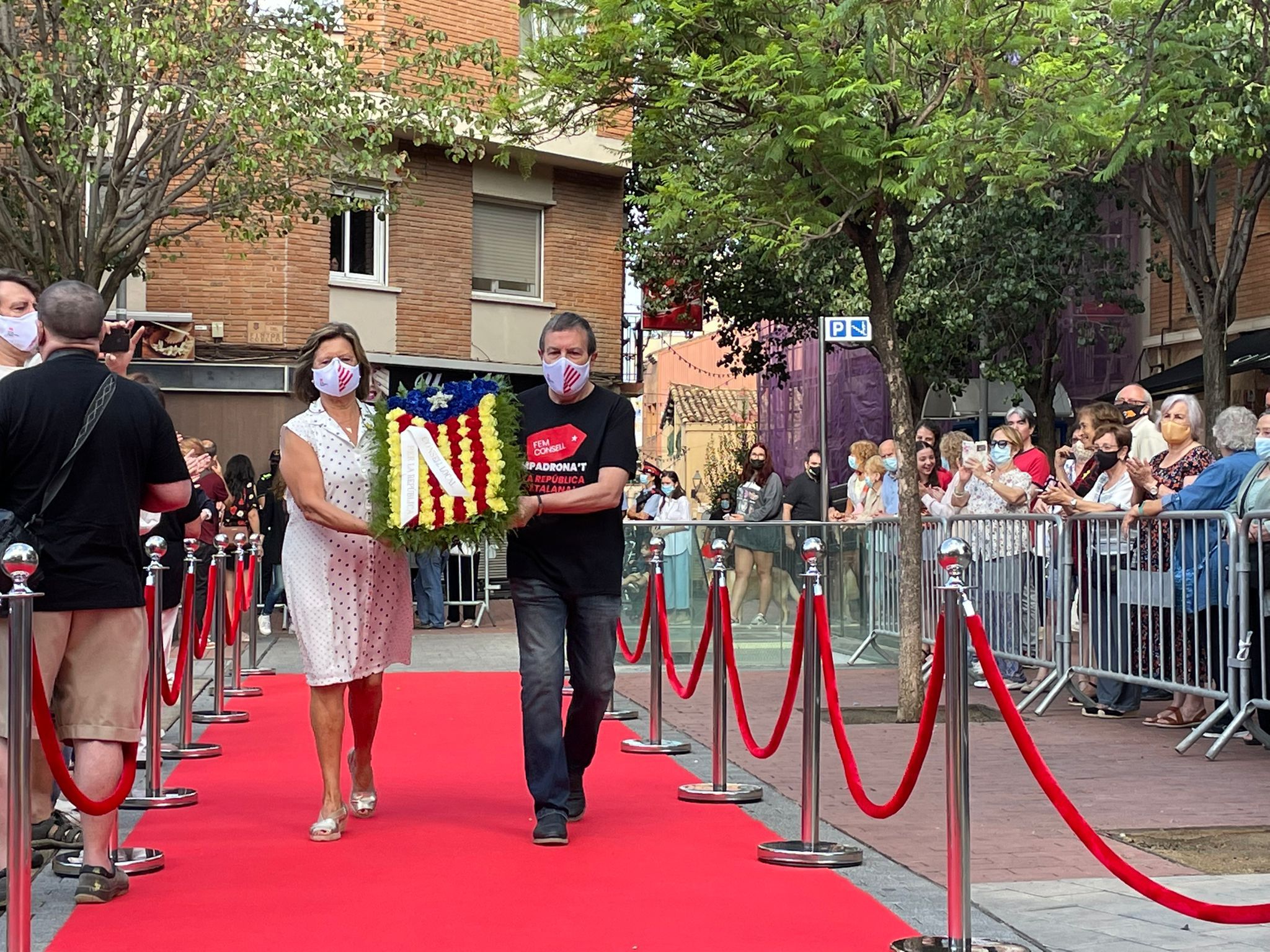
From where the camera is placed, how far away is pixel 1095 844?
15.8 ft

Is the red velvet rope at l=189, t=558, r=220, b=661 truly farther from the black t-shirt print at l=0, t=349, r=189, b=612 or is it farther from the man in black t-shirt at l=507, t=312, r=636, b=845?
the black t-shirt print at l=0, t=349, r=189, b=612

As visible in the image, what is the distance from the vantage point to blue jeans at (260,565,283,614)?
19.8 m

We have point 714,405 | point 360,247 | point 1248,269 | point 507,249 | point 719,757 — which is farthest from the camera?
point 714,405

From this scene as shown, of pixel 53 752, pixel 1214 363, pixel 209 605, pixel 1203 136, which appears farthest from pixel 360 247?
pixel 53 752

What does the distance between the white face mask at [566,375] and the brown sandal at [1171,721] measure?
5591 mm

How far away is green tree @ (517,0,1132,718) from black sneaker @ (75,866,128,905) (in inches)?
253

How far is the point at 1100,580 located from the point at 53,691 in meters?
7.37

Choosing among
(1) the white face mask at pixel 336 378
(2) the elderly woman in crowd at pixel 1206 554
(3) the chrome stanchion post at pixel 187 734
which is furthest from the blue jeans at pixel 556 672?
(2) the elderly woman in crowd at pixel 1206 554

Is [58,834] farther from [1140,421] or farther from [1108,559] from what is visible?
[1140,421]

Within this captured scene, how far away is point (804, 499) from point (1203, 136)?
6.60m

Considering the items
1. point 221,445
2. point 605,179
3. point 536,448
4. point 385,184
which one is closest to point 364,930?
point 536,448


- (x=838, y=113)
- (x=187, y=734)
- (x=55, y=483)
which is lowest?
(x=187, y=734)

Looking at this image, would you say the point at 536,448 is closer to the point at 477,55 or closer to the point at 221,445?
the point at 477,55

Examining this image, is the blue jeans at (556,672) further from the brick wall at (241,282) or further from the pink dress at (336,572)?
the brick wall at (241,282)
